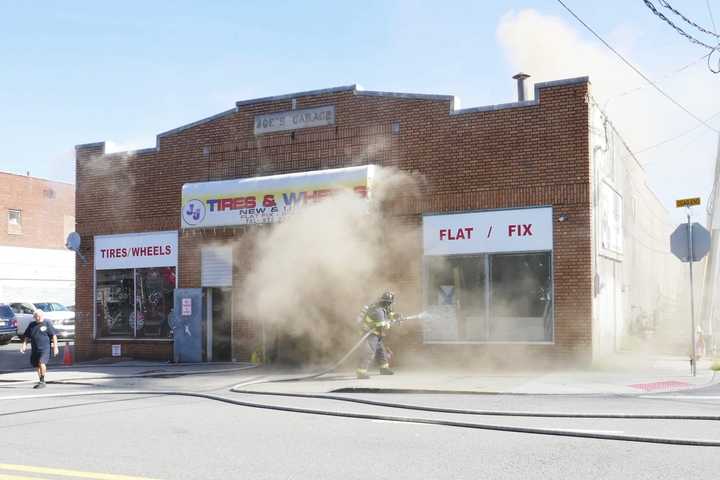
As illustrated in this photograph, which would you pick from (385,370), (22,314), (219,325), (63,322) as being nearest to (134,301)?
(219,325)

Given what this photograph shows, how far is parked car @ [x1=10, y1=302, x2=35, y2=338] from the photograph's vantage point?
101 feet

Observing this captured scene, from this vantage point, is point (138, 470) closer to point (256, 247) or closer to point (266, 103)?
point (256, 247)

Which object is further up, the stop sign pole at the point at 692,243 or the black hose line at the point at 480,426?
the stop sign pole at the point at 692,243

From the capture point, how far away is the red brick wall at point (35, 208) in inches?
1644

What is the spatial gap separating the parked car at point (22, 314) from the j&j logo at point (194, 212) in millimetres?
14311

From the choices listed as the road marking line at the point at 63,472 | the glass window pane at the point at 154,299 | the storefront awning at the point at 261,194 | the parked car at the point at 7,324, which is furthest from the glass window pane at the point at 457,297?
the parked car at the point at 7,324

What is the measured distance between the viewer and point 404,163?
1745 cm

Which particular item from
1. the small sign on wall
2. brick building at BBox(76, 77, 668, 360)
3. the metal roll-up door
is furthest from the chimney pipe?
the small sign on wall

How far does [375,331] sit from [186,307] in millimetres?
6706

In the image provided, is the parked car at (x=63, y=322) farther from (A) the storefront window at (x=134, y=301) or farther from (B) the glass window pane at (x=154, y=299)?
(B) the glass window pane at (x=154, y=299)

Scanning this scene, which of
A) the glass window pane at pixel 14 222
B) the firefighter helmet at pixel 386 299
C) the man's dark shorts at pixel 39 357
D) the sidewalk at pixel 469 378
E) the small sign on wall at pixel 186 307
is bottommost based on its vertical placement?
the sidewalk at pixel 469 378

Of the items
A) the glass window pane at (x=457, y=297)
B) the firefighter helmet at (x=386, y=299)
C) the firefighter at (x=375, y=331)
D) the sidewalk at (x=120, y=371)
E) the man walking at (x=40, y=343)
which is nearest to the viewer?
the firefighter at (x=375, y=331)

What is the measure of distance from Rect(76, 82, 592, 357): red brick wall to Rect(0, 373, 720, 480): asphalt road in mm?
4921

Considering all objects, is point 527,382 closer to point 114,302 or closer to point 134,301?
point 134,301
